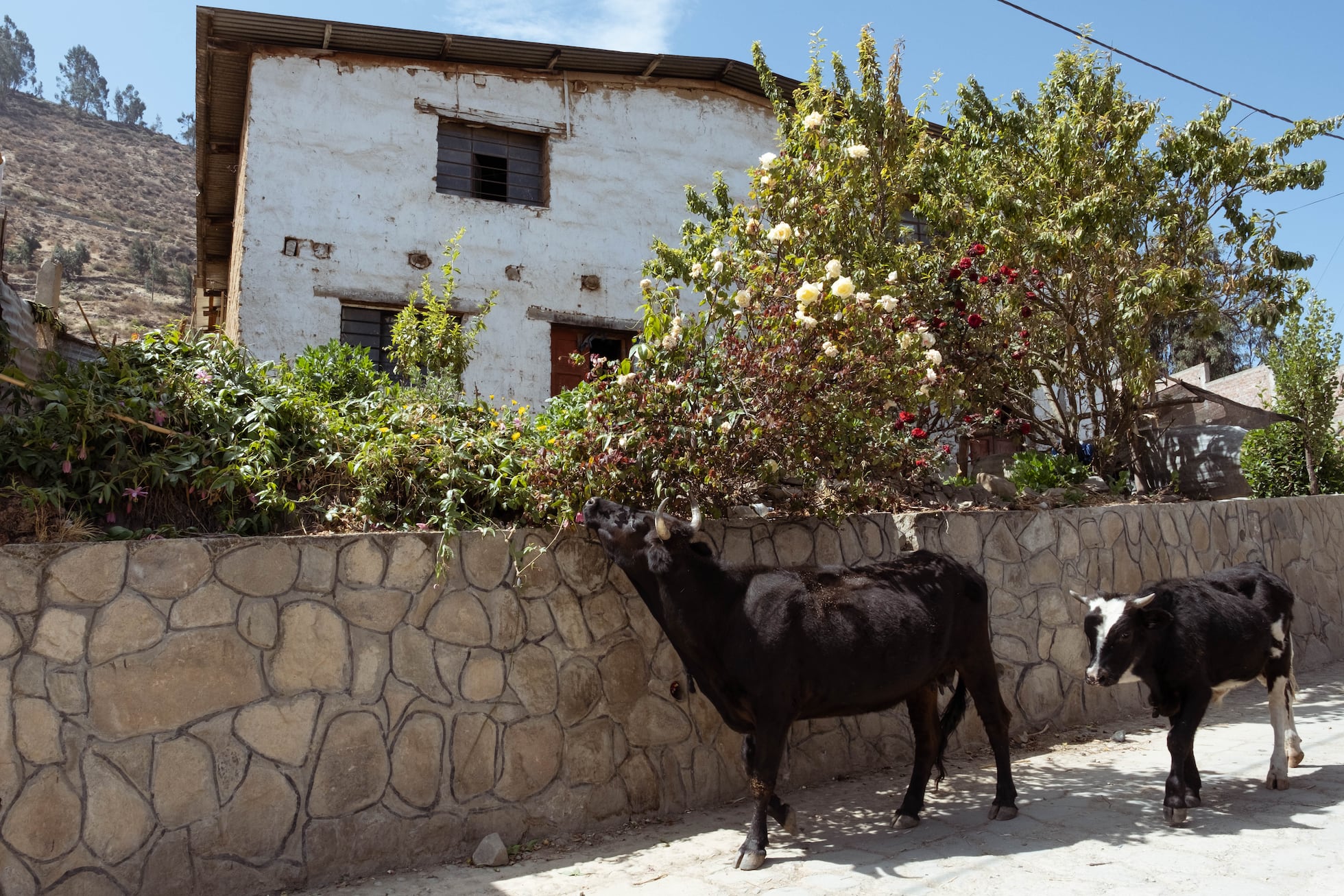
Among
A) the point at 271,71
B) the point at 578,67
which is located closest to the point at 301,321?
the point at 271,71

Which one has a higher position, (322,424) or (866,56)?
(866,56)

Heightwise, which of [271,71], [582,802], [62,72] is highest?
[62,72]

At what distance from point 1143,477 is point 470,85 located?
10.1m

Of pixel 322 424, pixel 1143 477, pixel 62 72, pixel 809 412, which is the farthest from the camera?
pixel 62 72

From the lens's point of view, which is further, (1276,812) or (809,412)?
(809,412)

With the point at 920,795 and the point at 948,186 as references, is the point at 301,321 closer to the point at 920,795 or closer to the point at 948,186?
the point at 948,186

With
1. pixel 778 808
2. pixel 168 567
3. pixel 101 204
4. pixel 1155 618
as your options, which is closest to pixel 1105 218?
pixel 1155 618

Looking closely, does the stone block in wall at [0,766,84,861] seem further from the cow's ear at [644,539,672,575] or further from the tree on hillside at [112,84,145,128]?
the tree on hillside at [112,84,145,128]

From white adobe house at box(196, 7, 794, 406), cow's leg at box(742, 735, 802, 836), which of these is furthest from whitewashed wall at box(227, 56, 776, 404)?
cow's leg at box(742, 735, 802, 836)

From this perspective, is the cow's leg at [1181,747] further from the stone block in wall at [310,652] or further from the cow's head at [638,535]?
the stone block in wall at [310,652]

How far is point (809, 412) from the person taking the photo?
6168 millimetres

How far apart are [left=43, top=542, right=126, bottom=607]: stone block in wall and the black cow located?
2.39m

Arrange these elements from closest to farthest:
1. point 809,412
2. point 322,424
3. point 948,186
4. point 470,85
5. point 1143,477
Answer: point 809,412 → point 322,424 → point 948,186 → point 1143,477 → point 470,85

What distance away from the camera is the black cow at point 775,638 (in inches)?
211
